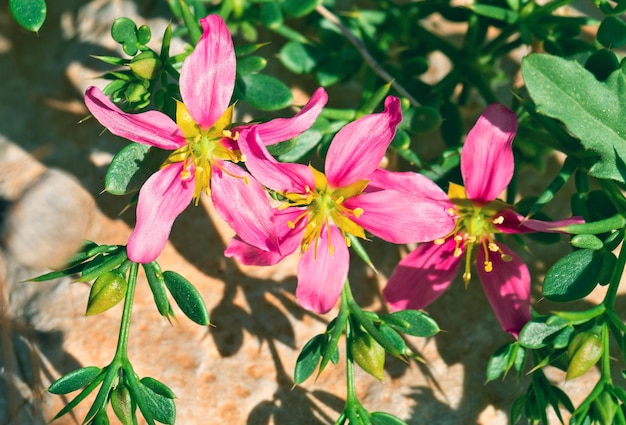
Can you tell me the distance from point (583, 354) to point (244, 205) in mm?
976

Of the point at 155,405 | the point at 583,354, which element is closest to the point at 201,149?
the point at 155,405

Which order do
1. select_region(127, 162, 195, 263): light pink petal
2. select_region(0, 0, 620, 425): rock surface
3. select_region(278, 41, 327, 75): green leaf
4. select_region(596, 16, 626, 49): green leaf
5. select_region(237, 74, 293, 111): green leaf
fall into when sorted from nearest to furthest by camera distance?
select_region(127, 162, 195, 263): light pink petal < select_region(596, 16, 626, 49): green leaf < select_region(237, 74, 293, 111): green leaf < select_region(0, 0, 620, 425): rock surface < select_region(278, 41, 327, 75): green leaf

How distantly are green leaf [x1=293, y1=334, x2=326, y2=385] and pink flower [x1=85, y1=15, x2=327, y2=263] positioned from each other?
13.4 inches

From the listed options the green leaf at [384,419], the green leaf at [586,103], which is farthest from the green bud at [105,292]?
the green leaf at [586,103]

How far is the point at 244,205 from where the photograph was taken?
2.52m

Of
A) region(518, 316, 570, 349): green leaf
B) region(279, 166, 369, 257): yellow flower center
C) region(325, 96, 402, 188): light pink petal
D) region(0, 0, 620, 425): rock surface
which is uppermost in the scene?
region(325, 96, 402, 188): light pink petal

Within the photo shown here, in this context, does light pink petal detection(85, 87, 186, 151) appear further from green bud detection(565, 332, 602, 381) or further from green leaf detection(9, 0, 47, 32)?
green bud detection(565, 332, 602, 381)

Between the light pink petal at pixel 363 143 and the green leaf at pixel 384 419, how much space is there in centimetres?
68

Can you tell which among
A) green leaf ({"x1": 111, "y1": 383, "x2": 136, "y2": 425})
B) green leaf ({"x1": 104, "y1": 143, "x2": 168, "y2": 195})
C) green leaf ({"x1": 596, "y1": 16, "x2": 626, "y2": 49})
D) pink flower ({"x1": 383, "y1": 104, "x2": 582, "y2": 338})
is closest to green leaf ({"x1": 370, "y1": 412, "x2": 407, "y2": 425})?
pink flower ({"x1": 383, "y1": 104, "x2": 582, "y2": 338})

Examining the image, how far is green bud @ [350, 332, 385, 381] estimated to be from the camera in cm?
247

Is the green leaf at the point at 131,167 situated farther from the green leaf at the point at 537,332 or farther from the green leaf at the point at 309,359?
the green leaf at the point at 537,332

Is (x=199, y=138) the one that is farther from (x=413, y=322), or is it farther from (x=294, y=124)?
(x=413, y=322)

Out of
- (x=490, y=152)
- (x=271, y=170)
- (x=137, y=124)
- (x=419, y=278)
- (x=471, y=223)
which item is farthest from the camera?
(x=419, y=278)

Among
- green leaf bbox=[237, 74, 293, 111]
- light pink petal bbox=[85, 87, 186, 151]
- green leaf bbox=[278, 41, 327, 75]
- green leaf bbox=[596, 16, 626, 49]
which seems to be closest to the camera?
light pink petal bbox=[85, 87, 186, 151]
